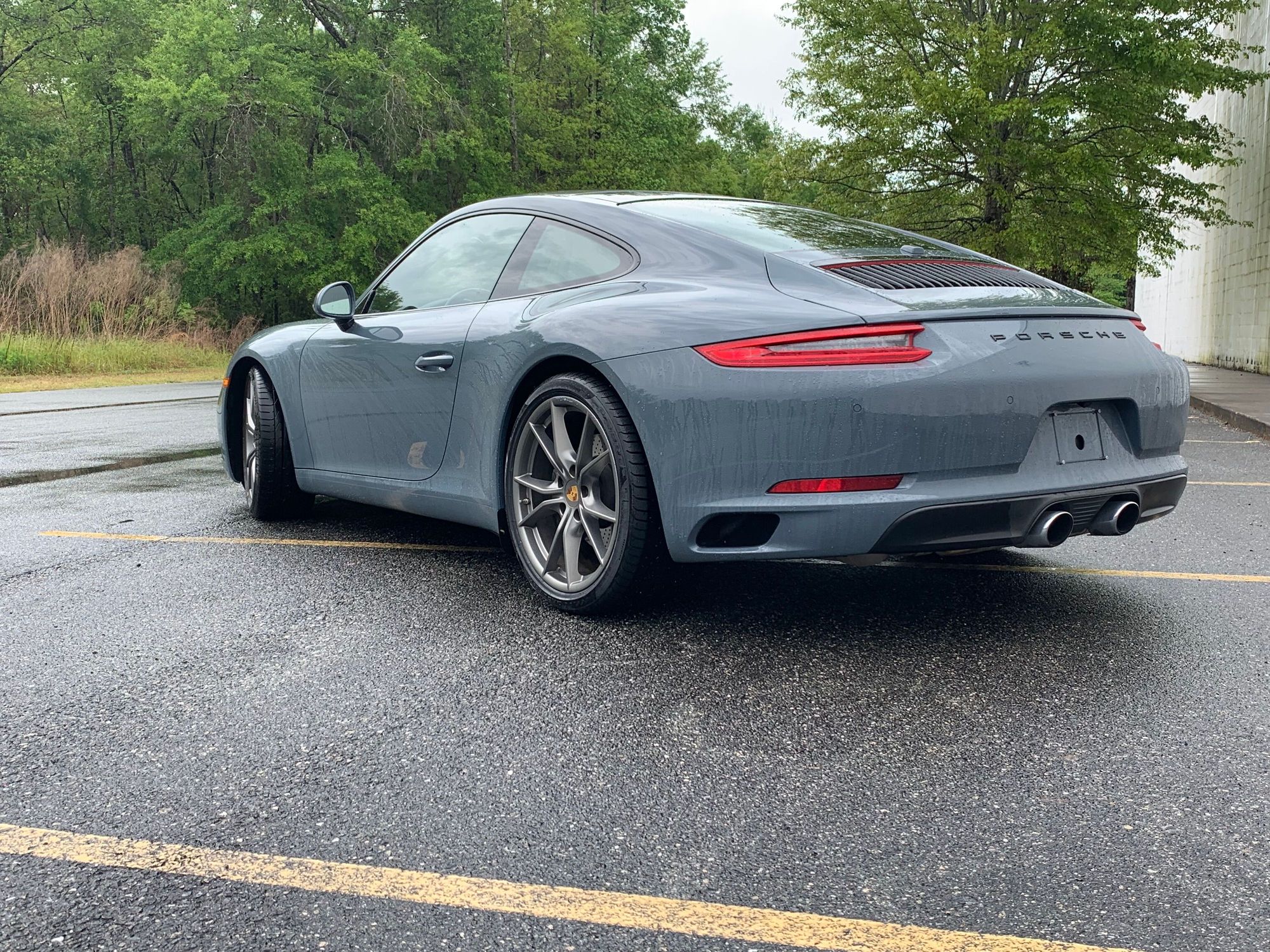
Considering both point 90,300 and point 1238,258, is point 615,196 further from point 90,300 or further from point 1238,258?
point 1238,258

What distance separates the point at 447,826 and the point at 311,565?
2691 millimetres

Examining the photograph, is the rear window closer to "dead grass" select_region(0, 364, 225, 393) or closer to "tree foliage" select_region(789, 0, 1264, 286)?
"tree foliage" select_region(789, 0, 1264, 286)

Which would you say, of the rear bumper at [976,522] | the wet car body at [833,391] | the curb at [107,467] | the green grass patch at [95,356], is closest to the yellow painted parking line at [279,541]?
the wet car body at [833,391]

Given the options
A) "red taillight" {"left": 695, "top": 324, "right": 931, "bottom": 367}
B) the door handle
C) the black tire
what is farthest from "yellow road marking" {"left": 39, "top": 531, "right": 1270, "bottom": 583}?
"red taillight" {"left": 695, "top": 324, "right": 931, "bottom": 367}

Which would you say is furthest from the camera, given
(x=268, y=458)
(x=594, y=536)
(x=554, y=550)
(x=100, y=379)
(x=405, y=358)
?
(x=100, y=379)

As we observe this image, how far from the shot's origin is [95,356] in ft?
75.7

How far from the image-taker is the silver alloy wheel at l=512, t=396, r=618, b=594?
3.80 metres

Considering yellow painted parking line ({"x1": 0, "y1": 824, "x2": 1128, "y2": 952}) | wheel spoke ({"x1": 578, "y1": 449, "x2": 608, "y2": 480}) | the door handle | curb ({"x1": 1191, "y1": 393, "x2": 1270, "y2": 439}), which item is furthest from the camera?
curb ({"x1": 1191, "y1": 393, "x2": 1270, "y2": 439})

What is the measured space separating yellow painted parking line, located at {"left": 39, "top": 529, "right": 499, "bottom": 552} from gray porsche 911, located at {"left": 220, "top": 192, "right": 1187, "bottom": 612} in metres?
0.51

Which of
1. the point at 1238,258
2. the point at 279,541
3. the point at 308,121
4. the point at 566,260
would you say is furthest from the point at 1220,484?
the point at 308,121

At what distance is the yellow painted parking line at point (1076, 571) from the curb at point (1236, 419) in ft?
22.8

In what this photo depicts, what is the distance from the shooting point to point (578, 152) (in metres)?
44.9

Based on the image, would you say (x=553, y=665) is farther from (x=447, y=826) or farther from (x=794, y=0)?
(x=794, y=0)

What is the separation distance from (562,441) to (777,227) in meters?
1.12
